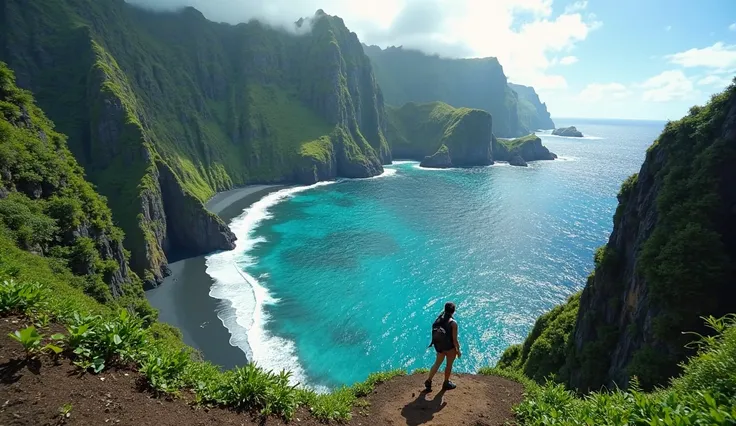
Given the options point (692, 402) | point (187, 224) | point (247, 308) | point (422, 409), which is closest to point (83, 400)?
point (422, 409)

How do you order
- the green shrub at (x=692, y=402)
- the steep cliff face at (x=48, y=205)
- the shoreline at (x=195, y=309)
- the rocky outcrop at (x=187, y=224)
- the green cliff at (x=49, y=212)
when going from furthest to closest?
the rocky outcrop at (x=187, y=224) → the shoreline at (x=195, y=309) → the steep cliff face at (x=48, y=205) → the green cliff at (x=49, y=212) → the green shrub at (x=692, y=402)

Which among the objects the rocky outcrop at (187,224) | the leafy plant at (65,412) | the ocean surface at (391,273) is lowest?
the ocean surface at (391,273)

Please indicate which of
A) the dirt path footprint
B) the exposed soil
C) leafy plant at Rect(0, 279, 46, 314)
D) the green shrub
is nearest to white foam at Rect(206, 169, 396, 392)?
the dirt path footprint

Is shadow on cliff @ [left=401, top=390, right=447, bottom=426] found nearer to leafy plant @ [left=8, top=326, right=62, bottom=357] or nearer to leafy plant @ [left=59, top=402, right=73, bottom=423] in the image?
leafy plant @ [left=59, top=402, right=73, bottom=423]

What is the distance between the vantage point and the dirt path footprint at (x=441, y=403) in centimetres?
1315

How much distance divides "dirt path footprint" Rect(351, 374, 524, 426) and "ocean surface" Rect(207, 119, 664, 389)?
100 ft

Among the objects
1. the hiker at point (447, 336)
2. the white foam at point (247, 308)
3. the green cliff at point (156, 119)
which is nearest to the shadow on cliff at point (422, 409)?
the hiker at point (447, 336)

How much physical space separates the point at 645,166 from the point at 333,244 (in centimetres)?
6817

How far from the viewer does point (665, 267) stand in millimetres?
20297

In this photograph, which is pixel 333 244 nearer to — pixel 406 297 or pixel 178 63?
pixel 406 297

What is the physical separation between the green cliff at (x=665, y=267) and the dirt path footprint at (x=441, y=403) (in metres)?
8.90

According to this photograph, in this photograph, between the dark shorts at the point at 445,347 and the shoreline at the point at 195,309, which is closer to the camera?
the dark shorts at the point at 445,347

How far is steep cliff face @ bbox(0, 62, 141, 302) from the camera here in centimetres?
3278

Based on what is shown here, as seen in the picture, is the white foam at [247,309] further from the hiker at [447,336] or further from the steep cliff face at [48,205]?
the hiker at [447,336]
